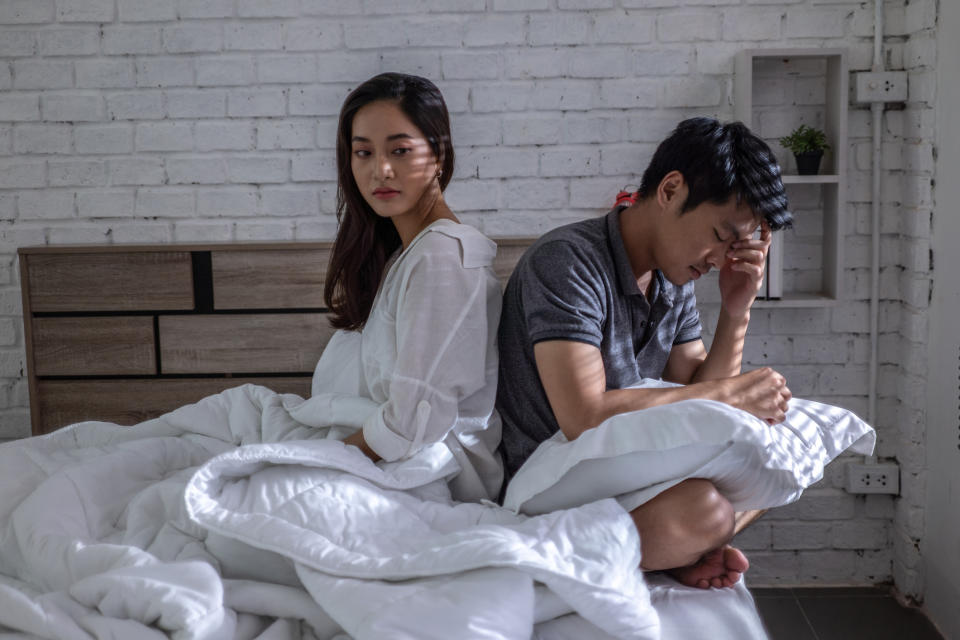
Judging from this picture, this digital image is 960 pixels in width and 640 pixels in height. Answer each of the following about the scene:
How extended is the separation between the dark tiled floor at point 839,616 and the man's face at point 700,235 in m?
1.25

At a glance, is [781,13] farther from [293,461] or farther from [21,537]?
[21,537]

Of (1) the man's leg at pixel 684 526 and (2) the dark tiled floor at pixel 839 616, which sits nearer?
(1) the man's leg at pixel 684 526

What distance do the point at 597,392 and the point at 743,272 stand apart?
48 cm

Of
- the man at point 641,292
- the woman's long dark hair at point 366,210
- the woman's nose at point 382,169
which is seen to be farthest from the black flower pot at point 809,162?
the woman's nose at point 382,169

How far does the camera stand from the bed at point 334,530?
1039mm

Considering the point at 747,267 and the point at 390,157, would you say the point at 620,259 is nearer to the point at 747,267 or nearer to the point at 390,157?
the point at 747,267

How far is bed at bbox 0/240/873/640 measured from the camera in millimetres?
1039

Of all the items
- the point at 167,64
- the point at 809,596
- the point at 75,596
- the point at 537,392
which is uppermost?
the point at 167,64

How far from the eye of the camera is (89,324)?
8.39 ft

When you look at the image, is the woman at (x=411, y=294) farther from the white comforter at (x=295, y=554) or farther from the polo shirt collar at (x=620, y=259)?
the polo shirt collar at (x=620, y=259)

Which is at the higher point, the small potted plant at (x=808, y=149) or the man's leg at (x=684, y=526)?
the small potted plant at (x=808, y=149)

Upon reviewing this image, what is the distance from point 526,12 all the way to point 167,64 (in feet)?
3.64

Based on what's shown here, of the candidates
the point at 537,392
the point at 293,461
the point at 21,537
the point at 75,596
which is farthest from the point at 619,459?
the point at 21,537

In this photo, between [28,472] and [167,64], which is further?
[167,64]
